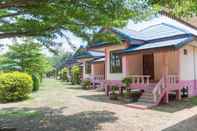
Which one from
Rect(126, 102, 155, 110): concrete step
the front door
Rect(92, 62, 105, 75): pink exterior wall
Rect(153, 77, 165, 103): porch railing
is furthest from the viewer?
Rect(92, 62, 105, 75): pink exterior wall

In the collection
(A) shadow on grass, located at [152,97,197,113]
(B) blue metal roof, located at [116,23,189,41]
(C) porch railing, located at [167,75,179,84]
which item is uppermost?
(B) blue metal roof, located at [116,23,189,41]

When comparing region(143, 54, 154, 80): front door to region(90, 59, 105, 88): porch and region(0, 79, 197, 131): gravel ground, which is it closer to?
region(0, 79, 197, 131): gravel ground

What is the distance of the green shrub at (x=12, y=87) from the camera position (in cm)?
1594

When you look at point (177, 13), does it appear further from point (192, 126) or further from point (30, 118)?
point (30, 118)

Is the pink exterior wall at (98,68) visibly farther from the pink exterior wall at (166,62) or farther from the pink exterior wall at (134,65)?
the pink exterior wall at (166,62)

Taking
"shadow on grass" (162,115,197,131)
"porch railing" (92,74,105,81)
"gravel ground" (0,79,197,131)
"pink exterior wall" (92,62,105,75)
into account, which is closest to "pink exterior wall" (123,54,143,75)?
"gravel ground" (0,79,197,131)

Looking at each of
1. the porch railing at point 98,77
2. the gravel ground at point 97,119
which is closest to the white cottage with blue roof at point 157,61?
the gravel ground at point 97,119

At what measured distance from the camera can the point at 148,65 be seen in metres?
18.4

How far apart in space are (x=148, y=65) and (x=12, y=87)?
30.6ft

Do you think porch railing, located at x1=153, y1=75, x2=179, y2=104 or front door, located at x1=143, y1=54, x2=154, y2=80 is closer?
porch railing, located at x1=153, y1=75, x2=179, y2=104

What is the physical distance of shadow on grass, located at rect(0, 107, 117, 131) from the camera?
29.2 feet

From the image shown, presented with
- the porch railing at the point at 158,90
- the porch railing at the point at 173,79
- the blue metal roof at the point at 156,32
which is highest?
the blue metal roof at the point at 156,32

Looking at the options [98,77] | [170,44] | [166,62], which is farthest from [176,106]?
[98,77]

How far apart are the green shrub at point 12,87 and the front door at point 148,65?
8211 mm
